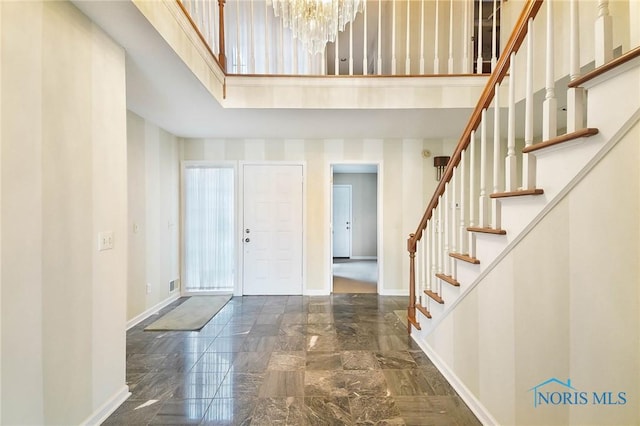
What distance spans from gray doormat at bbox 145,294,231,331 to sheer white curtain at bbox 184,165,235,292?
366mm

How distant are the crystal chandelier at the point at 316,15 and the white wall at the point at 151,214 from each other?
207 cm

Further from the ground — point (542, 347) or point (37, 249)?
point (37, 249)

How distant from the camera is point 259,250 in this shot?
4.41 meters

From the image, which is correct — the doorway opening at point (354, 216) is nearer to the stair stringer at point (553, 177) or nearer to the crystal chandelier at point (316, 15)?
the crystal chandelier at point (316, 15)

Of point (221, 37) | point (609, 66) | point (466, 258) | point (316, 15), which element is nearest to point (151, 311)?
point (221, 37)

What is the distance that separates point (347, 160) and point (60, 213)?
3.44m

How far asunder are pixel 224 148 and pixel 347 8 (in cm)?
269

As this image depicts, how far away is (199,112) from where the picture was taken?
10.4 feet

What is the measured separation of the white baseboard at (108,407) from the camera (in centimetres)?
168

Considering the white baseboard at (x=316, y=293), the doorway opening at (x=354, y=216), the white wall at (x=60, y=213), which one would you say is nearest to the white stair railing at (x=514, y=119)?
the white baseboard at (x=316, y=293)

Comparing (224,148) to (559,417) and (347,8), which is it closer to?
(347,8)

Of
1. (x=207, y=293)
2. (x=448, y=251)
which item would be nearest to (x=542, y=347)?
(x=448, y=251)

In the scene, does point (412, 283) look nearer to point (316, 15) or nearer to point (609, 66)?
point (609, 66)

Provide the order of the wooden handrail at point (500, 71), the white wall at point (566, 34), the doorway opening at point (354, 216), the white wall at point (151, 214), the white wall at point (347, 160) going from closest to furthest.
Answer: the wooden handrail at point (500, 71) → the white wall at point (566, 34) → the white wall at point (151, 214) → the white wall at point (347, 160) → the doorway opening at point (354, 216)
